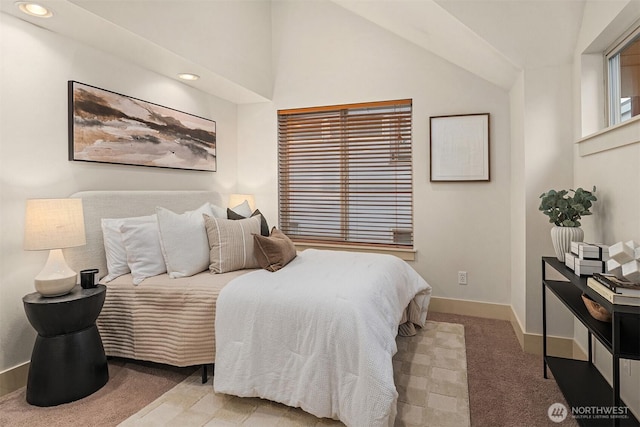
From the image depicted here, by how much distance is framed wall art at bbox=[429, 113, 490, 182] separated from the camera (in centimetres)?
349

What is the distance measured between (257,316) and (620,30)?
8.38ft

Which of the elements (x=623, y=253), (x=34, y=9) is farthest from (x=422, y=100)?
(x=34, y=9)

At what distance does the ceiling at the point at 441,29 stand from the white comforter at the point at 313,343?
1.85 meters

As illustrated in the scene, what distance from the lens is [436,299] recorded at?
3727mm

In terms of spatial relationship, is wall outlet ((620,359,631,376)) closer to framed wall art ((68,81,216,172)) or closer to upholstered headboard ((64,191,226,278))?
upholstered headboard ((64,191,226,278))

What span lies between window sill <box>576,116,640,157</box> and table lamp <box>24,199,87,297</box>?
3014 millimetres

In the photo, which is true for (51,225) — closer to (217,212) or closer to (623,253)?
(217,212)

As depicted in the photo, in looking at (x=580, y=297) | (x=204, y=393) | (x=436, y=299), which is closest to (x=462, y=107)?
(x=436, y=299)

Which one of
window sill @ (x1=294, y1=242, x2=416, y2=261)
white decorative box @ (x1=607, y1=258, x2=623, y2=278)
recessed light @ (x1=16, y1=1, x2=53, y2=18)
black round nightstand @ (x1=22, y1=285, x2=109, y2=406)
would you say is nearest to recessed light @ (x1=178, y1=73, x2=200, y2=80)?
recessed light @ (x1=16, y1=1, x2=53, y2=18)

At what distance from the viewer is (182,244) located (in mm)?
2561

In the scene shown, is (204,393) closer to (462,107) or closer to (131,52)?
(131,52)

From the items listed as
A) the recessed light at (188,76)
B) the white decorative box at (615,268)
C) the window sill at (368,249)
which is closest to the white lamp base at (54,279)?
the recessed light at (188,76)

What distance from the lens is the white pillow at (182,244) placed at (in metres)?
2.51

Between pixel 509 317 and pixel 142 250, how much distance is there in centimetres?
319
